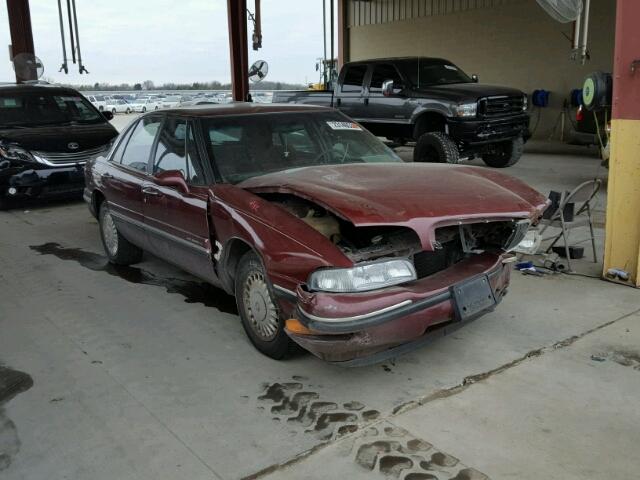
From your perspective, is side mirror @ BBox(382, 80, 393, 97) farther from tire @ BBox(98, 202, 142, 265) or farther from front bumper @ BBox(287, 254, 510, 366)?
front bumper @ BBox(287, 254, 510, 366)

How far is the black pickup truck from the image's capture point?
9.78 m


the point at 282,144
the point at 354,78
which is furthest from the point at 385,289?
the point at 354,78

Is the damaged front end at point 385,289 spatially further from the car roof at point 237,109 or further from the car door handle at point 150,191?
the car door handle at point 150,191

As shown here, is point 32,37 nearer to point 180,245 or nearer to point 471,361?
point 180,245

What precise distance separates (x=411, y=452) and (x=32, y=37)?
51.2 feet

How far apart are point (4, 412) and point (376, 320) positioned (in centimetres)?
202

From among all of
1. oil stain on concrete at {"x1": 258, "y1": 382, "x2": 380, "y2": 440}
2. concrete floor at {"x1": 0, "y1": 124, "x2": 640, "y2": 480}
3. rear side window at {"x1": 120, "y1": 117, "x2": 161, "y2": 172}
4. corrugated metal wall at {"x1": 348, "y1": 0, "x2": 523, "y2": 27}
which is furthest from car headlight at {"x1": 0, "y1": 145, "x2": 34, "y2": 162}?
corrugated metal wall at {"x1": 348, "y1": 0, "x2": 523, "y2": 27}

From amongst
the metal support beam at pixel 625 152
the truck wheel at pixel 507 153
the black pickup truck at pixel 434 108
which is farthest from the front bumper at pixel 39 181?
the truck wheel at pixel 507 153

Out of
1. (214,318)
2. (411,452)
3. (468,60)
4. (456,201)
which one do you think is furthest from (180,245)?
(468,60)

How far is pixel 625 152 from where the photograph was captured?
4.75 metres

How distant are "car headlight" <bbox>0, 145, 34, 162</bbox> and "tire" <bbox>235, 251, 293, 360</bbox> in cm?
593

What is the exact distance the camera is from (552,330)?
13.4 feet

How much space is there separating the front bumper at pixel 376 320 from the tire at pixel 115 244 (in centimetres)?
305

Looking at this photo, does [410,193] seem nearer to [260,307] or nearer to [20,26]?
[260,307]
